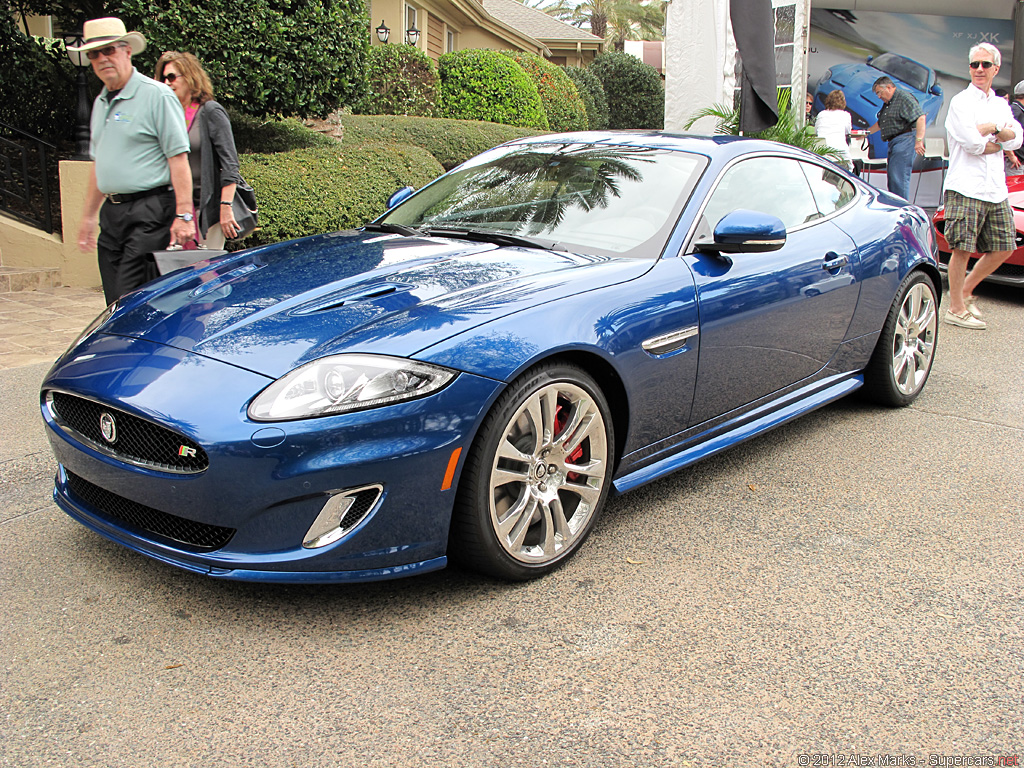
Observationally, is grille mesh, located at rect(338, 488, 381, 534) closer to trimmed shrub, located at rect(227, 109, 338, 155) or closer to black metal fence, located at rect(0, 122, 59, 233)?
black metal fence, located at rect(0, 122, 59, 233)

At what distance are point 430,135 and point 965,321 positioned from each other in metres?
8.42

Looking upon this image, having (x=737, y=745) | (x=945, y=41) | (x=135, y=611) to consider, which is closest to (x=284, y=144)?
(x=135, y=611)

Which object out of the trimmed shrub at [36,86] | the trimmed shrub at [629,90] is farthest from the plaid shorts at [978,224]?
the trimmed shrub at [629,90]

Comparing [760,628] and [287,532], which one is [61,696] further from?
[760,628]

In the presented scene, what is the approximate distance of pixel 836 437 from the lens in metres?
4.49

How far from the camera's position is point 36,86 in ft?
33.4

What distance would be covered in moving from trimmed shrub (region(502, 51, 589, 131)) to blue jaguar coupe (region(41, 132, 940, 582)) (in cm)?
1596

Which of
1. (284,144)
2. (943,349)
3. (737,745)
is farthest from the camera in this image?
(284,144)

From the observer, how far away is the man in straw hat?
445cm

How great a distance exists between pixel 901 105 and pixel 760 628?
946cm

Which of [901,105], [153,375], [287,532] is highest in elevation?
[901,105]

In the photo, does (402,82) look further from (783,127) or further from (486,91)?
(783,127)

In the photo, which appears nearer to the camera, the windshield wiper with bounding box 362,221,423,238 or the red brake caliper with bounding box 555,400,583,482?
the red brake caliper with bounding box 555,400,583,482

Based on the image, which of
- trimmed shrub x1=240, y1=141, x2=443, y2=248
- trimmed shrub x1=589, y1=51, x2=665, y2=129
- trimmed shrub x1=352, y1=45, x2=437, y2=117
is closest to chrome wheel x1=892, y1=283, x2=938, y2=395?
trimmed shrub x1=240, y1=141, x2=443, y2=248
